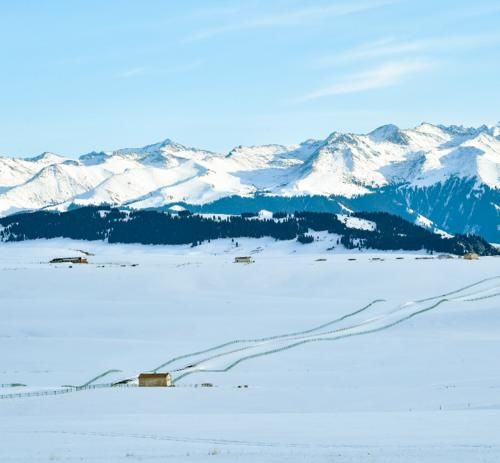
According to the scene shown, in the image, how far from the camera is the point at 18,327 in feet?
373

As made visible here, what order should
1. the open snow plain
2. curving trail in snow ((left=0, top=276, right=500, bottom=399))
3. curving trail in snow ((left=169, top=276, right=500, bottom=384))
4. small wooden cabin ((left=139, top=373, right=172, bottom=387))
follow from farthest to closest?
curving trail in snow ((left=169, top=276, right=500, bottom=384)) < curving trail in snow ((left=0, top=276, right=500, bottom=399)) < small wooden cabin ((left=139, top=373, right=172, bottom=387)) < the open snow plain

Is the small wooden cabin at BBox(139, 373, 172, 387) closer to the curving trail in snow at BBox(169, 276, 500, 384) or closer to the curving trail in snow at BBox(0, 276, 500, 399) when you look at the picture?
the curving trail in snow at BBox(0, 276, 500, 399)

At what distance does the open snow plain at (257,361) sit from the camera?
39094 mm

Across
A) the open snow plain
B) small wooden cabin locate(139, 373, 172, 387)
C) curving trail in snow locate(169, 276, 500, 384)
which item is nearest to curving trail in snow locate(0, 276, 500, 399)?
curving trail in snow locate(169, 276, 500, 384)

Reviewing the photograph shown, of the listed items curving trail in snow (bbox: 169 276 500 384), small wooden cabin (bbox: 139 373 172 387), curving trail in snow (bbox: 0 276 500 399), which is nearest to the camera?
small wooden cabin (bbox: 139 373 172 387)

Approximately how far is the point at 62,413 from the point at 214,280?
10173 cm

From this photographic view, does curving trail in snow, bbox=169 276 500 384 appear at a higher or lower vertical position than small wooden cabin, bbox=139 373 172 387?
lower

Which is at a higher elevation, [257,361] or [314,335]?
[257,361]

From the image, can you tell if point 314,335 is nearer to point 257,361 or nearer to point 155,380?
point 257,361

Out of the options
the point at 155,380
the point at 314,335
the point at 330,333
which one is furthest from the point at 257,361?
the point at 330,333

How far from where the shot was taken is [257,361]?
292 feet

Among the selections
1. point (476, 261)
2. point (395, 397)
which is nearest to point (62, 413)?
point (395, 397)

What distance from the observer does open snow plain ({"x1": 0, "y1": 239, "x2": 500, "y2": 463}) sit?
128ft

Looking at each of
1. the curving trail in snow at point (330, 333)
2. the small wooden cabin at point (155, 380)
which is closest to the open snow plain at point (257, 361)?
the curving trail in snow at point (330, 333)
